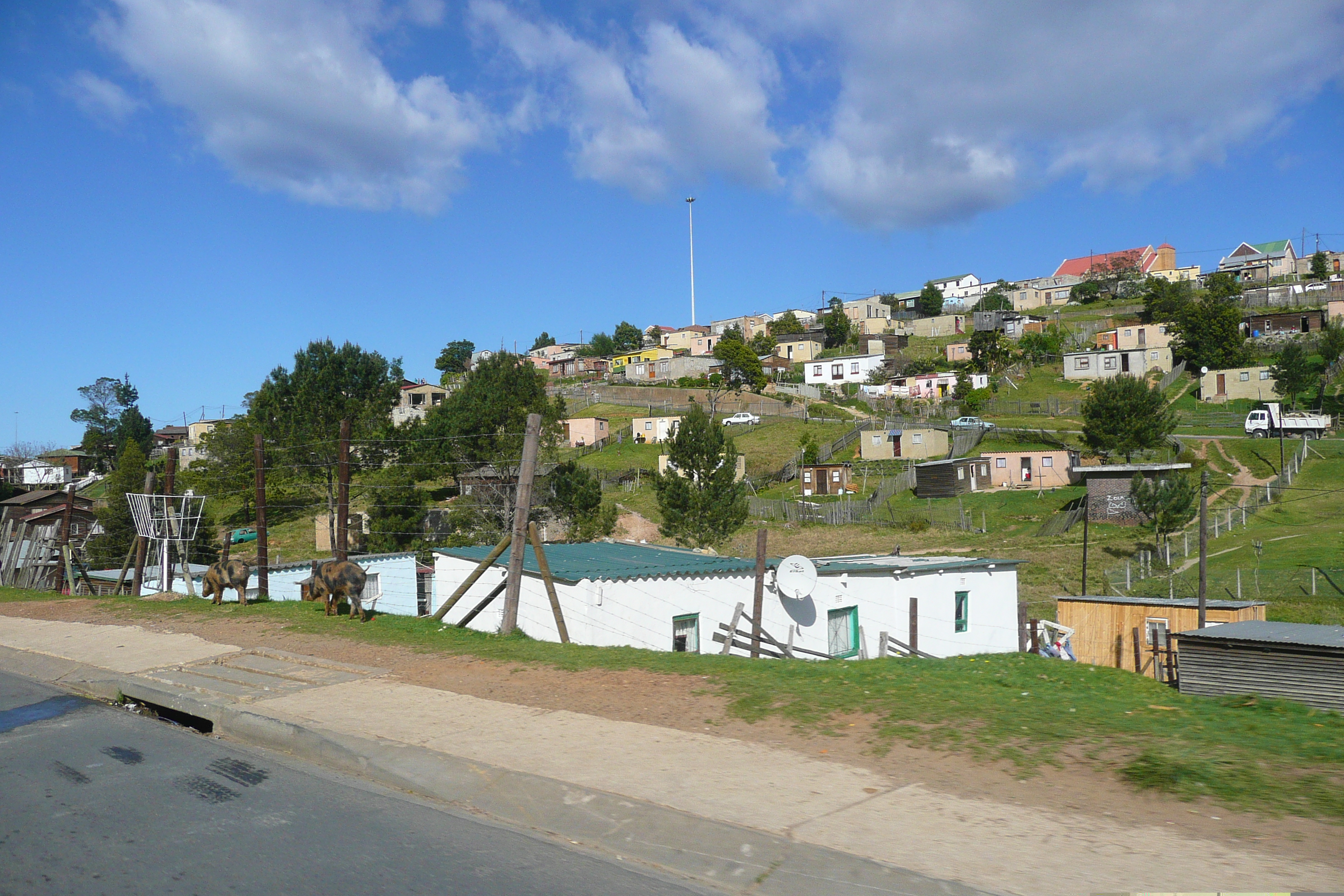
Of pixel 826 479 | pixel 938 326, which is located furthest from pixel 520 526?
pixel 938 326

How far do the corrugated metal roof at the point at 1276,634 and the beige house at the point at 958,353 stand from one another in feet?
277

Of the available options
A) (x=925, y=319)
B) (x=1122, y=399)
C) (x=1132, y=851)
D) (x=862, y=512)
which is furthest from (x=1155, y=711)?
(x=925, y=319)

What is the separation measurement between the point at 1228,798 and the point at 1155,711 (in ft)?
7.68

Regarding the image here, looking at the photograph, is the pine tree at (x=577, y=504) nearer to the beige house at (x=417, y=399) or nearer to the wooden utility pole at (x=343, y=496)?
the wooden utility pole at (x=343, y=496)

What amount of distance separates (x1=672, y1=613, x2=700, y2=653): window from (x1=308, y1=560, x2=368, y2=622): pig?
6.10 m

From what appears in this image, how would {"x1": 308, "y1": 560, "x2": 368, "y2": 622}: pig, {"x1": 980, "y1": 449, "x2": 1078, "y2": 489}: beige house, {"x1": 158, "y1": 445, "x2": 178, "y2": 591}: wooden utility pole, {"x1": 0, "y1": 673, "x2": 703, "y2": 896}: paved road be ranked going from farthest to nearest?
{"x1": 980, "y1": 449, "x2": 1078, "y2": 489}: beige house < {"x1": 158, "y1": 445, "x2": 178, "y2": 591}: wooden utility pole < {"x1": 308, "y1": 560, "x2": 368, "y2": 622}: pig < {"x1": 0, "y1": 673, "x2": 703, "y2": 896}: paved road

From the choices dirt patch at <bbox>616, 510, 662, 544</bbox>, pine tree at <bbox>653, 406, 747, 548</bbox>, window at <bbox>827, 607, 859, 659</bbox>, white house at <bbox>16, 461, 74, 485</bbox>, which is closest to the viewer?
window at <bbox>827, 607, 859, 659</bbox>

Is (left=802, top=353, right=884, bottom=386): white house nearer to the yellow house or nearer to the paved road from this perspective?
the yellow house

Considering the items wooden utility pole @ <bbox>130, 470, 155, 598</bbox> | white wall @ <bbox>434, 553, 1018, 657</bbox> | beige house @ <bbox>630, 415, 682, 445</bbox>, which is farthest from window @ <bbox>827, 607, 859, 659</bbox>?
beige house @ <bbox>630, 415, 682, 445</bbox>

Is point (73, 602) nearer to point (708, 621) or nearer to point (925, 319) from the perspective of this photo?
point (708, 621)

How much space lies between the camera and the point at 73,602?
18.9 m

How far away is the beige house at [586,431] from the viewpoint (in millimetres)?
75000

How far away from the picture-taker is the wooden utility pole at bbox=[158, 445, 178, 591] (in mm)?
18797

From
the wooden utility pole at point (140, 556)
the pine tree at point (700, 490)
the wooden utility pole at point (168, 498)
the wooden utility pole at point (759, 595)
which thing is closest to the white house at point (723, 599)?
the wooden utility pole at point (759, 595)
